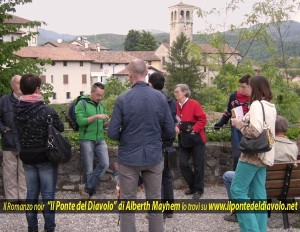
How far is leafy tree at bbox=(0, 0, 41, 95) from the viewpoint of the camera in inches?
583

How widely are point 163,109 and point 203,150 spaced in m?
2.31

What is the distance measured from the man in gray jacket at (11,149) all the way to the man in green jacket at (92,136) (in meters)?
0.83

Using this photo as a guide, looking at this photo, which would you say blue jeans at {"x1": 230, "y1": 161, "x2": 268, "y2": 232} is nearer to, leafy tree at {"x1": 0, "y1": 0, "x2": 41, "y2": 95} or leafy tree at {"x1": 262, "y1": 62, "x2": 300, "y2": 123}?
leafy tree at {"x1": 262, "y1": 62, "x2": 300, "y2": 123}

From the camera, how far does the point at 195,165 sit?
6.58 m

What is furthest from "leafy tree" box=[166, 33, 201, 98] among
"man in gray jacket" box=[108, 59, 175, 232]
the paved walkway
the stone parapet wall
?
"man in gray jacket" box=[108, 59, 175, 232]

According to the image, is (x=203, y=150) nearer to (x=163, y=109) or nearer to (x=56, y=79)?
(x=163, y=109)

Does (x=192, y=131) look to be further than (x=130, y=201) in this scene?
Yes

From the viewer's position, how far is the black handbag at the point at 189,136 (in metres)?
6.46

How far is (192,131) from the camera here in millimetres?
6441

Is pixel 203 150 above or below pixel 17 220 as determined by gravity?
above

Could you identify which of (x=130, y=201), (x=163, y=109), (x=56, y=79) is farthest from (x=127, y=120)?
(x=56, y=79)

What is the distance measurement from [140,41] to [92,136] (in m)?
98.8

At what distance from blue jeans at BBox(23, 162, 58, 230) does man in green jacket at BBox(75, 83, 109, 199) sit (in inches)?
56.1

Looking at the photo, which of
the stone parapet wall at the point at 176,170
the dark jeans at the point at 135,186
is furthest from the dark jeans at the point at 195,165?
the dark jeans at the point at 135,186
